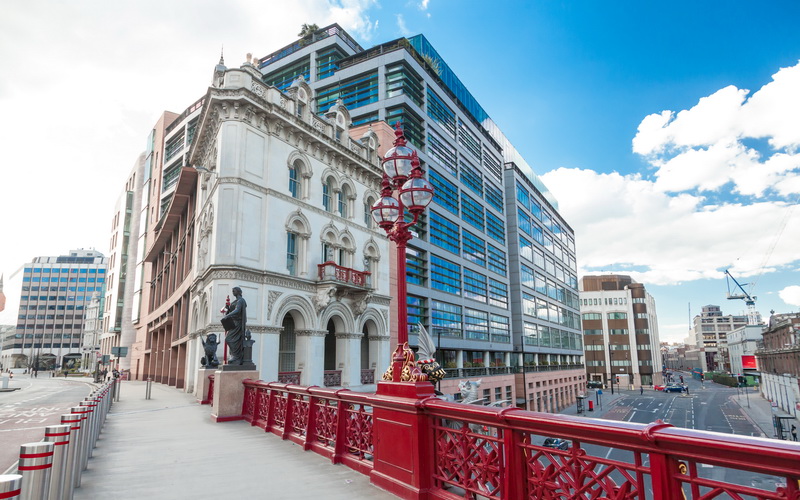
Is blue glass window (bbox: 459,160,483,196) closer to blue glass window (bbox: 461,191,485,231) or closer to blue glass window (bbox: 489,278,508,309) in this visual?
blue glass window (bbox: 461,191,485,231)

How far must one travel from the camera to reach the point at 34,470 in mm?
3518

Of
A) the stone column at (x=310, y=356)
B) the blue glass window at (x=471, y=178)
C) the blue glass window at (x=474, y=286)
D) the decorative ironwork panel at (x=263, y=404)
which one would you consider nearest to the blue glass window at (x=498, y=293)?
the blue glass window at (x=474, y=286)

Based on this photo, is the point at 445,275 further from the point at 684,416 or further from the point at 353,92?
the point at 684,416

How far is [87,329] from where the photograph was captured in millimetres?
116938

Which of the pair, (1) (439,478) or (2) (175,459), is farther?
(2) (175,459)

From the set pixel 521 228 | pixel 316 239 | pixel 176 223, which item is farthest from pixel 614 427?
pixel 521 228

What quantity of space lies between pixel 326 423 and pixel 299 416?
5.05 ft

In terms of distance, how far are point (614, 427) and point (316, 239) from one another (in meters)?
23.8

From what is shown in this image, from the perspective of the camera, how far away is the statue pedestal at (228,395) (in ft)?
42.6

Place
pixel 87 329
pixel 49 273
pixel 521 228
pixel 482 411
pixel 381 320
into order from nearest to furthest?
pixel 482 411, pixel 381 320, pixel 521 228, pixel 87 329, pixel 49 273

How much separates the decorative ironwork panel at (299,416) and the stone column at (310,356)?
14819mm

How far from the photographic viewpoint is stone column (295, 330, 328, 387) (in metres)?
Result: 24.6

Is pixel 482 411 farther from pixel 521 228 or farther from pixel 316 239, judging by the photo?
pixel 521 228

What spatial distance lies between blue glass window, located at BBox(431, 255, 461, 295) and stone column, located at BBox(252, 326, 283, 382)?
17.9 metres
